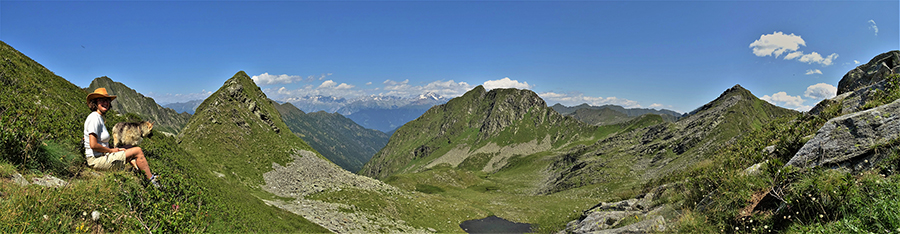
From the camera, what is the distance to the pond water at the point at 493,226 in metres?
70.8

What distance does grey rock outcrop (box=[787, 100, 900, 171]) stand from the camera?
8.84 meters

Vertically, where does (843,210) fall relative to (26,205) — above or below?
below

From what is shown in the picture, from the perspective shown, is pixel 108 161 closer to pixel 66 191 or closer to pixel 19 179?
pixel 19 179

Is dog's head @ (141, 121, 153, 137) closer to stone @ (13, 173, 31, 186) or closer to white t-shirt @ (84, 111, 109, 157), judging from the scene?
white t-shirt @ (84, 111, 109, 157)

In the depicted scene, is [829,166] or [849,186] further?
[829,166]

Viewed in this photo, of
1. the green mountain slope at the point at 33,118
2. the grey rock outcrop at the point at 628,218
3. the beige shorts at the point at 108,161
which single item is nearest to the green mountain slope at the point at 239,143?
the green mountain slope at the point at 33,118

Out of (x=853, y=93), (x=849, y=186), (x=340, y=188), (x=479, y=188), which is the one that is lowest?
(x=479, y=188)

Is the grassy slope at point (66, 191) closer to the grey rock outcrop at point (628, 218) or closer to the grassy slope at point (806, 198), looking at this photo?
the grassy slope at point (806, 198)

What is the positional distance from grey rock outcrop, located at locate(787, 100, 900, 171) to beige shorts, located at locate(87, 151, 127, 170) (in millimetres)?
20526

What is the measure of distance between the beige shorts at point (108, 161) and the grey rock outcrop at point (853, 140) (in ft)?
67.3

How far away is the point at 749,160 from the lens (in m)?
13.8

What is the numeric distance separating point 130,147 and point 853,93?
93.2 feet

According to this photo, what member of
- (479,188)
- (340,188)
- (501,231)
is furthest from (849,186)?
(479,188)

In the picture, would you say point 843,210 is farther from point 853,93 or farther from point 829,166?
point 853,93
